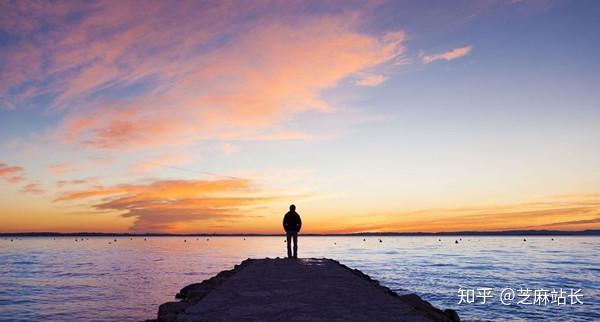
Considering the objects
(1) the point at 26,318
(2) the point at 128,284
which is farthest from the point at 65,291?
(1) the point at 26,318

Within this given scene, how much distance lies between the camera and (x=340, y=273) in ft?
54.3

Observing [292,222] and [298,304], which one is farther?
[292,222]

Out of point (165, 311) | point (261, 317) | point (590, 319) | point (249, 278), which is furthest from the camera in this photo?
point (590, 319)

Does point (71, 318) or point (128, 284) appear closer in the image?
point (71, 318)

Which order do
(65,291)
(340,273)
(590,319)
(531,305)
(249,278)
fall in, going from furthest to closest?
1. (65,291)
2. (531,305)
3. (590,319)
4. (340,273)
5. (249,278)

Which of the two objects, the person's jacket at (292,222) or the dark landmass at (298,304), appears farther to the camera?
the person's jacket at (292,222)

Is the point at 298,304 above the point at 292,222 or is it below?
below

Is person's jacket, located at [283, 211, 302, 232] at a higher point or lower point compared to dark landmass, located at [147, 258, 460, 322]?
higher

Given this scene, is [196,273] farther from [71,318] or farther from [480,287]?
[480,287]

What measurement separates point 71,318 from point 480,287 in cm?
2137

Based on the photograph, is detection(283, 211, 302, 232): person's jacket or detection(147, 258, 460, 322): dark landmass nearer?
detection(147, 258, 460, 322): dark landmass

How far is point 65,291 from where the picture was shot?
26.2m

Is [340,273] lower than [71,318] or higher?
higher

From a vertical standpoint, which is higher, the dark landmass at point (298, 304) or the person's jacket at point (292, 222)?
the person's jacket at point (292, 222)
